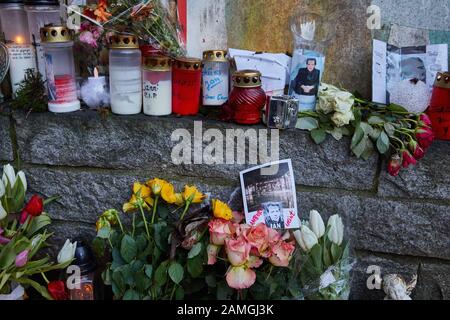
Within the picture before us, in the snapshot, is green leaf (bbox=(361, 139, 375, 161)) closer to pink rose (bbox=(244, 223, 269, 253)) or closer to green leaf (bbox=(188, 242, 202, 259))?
pink rose (bbox=(244, 223, 269, 253))

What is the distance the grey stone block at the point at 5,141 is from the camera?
5.02 feet

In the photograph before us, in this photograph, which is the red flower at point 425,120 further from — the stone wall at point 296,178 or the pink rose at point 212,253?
the pink rose at point 212,253

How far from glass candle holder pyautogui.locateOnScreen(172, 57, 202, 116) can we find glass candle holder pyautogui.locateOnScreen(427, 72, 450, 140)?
744 mm

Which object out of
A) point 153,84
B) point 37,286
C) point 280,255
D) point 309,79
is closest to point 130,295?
point 37,286

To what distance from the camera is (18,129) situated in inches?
60.2

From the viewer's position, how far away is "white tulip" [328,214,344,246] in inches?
51.2

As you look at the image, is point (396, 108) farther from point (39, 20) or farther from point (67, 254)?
point (39, 20)

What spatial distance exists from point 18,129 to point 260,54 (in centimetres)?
87

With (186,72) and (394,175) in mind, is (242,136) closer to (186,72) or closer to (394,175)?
(186,72)

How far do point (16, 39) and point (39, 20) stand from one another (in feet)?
0.35

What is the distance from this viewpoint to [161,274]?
1245 mm

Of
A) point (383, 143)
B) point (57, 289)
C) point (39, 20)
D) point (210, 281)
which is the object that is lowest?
point (57, 289)
